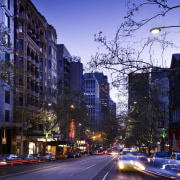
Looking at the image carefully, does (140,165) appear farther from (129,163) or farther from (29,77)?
(29,77)

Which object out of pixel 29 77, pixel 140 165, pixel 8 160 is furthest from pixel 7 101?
pixel 140 165

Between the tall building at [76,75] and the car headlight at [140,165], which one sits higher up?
the tall building at [76,75]

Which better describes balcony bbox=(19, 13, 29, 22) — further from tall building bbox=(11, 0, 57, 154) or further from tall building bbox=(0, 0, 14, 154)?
tall building bbox=(0, 0, 14, 154)

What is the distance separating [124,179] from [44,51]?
6341 centimetres

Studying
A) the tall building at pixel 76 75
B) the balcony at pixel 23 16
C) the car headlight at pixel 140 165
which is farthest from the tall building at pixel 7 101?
the tall building at pixel 76 75

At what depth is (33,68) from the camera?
72625mm

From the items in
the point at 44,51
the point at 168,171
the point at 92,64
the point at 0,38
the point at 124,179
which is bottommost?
the point at 124,179

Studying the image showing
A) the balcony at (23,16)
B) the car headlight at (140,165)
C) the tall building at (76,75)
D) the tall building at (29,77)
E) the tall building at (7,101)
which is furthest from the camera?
the tall building at (76,75)

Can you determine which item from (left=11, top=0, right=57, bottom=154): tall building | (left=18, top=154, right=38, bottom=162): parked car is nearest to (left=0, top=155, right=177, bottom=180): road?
(left=18, top=154, right=38, bottom=162): parked car

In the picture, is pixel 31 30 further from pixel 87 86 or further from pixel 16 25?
pixel 87 86

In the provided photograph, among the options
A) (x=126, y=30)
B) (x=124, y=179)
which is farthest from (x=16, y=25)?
(x=126, y=30)

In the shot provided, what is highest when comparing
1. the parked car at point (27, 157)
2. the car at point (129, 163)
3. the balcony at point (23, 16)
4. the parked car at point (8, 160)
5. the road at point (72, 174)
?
the balcony at point (23, 16)

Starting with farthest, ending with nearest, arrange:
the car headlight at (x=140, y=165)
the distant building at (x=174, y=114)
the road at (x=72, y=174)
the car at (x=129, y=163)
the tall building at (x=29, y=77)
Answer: the tall building at (x=29, y=77) → the distant building at (x=174, y=114) → the car at (x=129, y=163) → the car headlight at (x=140, y=165) → the road at (x=72, y=174)

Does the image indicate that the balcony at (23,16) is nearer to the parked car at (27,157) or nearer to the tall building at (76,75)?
the parked car at (27,157)
